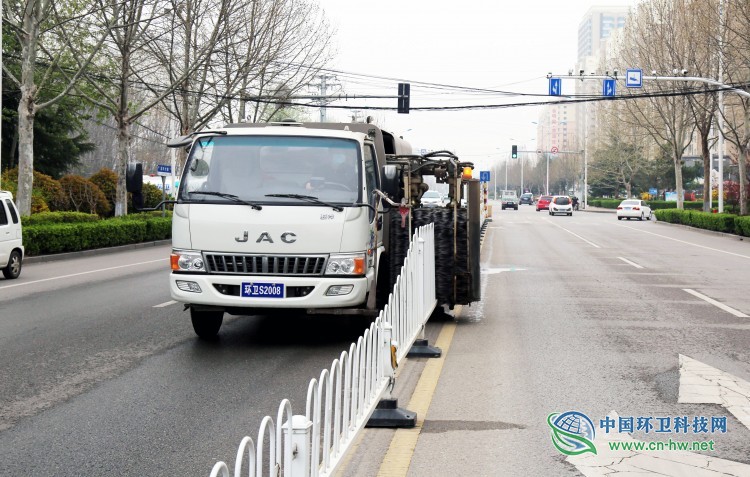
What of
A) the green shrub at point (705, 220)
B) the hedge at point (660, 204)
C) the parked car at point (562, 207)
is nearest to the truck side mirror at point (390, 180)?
the green shrub at point (705, 220)

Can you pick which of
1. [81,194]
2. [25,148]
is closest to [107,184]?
[81,194]

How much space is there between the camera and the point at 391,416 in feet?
20.4

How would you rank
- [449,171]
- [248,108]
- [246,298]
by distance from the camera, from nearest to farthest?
1. [246,298]
2. [449,171]
3. [248,108]

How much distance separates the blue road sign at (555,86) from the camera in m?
37.7

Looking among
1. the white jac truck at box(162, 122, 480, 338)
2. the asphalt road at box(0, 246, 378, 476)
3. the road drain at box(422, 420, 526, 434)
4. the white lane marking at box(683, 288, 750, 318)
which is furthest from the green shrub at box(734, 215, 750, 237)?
the road drain at box(422, 420, 526, 434)

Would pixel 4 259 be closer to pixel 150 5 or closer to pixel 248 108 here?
pixel 150 5

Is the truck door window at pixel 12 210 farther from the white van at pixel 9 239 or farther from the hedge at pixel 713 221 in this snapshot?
the hedge at pixel 713 221

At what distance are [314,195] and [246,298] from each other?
51.5 inches

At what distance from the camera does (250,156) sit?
9.80m

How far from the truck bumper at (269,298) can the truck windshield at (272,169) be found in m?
0.83

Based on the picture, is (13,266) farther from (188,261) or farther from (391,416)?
(391,416)

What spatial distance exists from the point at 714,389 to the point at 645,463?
2283 mm

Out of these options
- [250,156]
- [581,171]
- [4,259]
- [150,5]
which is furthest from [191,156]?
[581,171]

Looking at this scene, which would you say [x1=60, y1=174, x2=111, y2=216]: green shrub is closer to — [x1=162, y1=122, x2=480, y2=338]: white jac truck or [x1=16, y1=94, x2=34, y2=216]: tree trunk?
[x1=16, y1=94, x2=34, y2=216]: tree trunk
